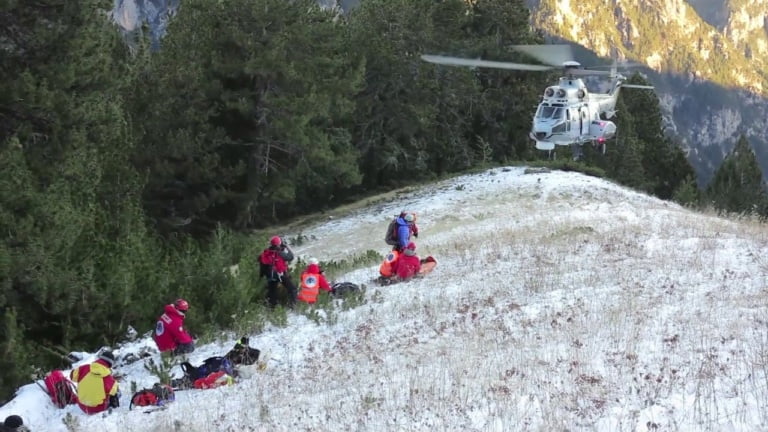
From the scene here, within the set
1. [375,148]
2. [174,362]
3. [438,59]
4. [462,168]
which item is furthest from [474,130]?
[174,362]

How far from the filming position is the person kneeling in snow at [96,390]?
851 cm

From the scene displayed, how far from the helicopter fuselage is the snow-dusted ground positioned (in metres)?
8.29

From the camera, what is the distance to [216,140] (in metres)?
25.6

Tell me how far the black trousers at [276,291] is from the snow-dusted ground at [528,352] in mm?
1191

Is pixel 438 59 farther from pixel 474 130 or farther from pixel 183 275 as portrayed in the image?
pixel 474 130

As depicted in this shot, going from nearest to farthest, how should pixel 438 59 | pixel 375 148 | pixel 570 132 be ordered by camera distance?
pixel 438 59
pixel 570 132
pixel 375 148

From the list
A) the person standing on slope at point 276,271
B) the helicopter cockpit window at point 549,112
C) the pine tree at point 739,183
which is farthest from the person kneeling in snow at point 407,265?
the pine tree at point 739,183

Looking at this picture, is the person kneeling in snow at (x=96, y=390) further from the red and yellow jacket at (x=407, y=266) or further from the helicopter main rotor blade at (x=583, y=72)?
the helicopter main rotor blade at (x=583, y=72)

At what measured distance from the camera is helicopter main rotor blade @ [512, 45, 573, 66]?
19.4 metres

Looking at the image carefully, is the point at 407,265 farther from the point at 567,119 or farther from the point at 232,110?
the point at 232,110

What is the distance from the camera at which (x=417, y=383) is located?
740cm

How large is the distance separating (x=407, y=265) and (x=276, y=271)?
2.48m

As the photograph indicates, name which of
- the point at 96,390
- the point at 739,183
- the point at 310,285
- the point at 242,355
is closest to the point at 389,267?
the point at 310,285

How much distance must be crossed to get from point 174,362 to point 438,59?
37.6 feet
